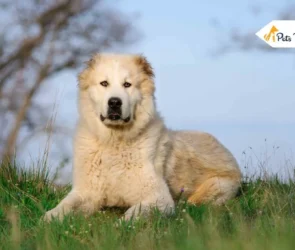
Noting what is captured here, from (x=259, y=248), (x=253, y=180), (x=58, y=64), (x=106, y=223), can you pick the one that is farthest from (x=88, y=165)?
(x=58, y=64)

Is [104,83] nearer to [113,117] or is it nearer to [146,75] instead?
[113,117]

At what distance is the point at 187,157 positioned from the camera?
8.59 m

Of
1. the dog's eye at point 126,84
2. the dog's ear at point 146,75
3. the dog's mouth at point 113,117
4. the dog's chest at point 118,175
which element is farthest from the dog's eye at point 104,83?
the dog's chest at point 118,175

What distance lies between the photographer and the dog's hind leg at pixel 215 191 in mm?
8345

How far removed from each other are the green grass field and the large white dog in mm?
281

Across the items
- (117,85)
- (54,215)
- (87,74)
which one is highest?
(87,74)

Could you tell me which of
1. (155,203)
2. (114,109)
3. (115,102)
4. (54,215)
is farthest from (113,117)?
(54,215)

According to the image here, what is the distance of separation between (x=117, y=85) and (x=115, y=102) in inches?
9.9

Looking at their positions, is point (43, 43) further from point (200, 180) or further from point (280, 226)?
point (280, 226)

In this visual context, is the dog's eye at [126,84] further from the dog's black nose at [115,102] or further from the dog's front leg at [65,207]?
the dog's front leg at [65,207]

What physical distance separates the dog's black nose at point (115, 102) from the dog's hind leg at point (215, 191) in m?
1.85

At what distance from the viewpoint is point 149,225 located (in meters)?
6.19

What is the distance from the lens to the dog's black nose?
6.98 metres

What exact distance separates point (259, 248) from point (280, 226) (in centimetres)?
123
